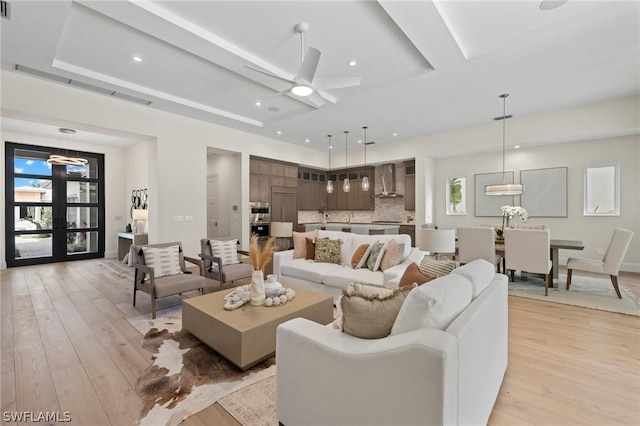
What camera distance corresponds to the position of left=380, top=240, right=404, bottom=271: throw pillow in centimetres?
369

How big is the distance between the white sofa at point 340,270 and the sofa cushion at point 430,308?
4.98 feet

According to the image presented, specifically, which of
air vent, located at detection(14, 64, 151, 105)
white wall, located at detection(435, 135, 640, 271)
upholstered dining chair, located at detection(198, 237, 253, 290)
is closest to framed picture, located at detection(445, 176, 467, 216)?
white wall, located at detection(435, 135, 640, 271)

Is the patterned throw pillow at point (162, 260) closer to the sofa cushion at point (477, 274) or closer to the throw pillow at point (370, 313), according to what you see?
the throw pillow at point (370, 313)

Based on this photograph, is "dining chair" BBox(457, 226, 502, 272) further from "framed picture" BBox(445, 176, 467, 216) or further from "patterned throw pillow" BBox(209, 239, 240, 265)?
"patterned throw pillow" BBox(209, 239, 240, 265)

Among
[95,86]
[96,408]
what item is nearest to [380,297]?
[96,408]

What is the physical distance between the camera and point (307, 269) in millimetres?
4074

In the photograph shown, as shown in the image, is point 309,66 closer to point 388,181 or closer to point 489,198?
point 489,198

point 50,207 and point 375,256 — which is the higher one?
point 50,207

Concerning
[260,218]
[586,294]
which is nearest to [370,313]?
[586,294]

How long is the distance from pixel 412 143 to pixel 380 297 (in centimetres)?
705

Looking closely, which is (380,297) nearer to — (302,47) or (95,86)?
(302,47)

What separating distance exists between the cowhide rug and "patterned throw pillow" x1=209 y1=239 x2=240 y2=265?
173cm

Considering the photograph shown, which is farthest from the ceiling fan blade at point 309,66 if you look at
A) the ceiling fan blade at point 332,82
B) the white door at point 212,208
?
the white door at point 212,208

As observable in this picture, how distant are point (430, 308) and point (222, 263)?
3.70m
